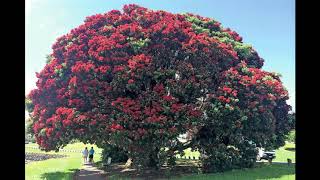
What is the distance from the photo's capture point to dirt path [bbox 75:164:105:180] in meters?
16.4

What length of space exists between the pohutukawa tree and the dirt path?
4.94 ft

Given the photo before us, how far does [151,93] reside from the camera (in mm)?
16172

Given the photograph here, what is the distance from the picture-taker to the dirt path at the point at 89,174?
53.9 feet

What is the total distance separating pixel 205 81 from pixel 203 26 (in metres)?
4.44

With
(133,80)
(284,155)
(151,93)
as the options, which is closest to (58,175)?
(133,80)

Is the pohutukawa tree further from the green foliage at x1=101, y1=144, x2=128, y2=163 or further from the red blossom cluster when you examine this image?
the green foliage at x1=101, y1=144, x2=128, y2=163

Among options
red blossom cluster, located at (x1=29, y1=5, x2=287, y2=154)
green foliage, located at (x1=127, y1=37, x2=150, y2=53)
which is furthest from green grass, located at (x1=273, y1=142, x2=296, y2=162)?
green foliage, located at (x1=127, y1=37, x2=150, y2=53)

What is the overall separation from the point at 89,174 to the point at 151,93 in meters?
4.85

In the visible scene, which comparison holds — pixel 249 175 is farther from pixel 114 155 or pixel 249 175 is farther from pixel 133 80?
pixel 114 155

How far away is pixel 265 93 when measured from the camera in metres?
18.4

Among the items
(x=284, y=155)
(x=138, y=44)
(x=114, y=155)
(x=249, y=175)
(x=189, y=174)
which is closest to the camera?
(x=249, y=175)
